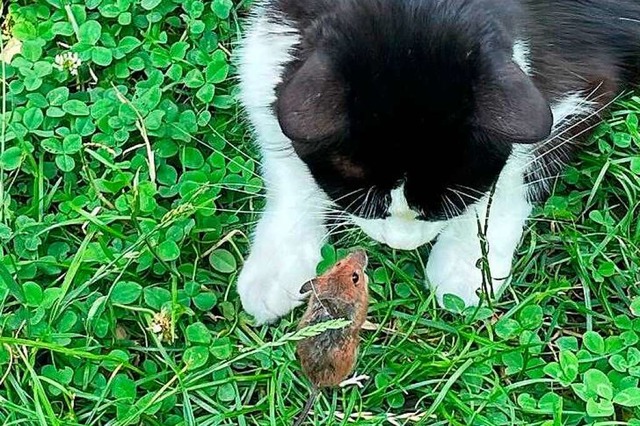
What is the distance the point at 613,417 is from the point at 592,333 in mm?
145

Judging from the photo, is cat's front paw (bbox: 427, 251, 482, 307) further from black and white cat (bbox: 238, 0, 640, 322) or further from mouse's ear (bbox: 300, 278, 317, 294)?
mouse's ear (bbox: 300, 278, 317, 294)

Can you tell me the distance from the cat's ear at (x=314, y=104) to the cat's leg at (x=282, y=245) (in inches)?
15.8

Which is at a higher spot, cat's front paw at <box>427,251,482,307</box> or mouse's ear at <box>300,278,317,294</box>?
mouse's ear at <box>300,278,317,294</box>

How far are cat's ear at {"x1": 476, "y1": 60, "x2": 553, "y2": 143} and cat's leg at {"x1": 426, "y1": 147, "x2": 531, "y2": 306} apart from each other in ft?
1.56

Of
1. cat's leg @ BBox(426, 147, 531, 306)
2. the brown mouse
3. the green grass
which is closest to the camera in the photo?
the brown mouse

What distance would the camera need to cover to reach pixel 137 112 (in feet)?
6.52

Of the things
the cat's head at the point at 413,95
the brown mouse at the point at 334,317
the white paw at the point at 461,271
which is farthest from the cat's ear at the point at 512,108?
the white paw at the point at 461,271

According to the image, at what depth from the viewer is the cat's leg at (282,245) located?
184 cm

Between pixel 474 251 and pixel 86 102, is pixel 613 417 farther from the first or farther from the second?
pixel 86 102

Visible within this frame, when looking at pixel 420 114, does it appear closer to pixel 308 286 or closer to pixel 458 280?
pixel 308 286

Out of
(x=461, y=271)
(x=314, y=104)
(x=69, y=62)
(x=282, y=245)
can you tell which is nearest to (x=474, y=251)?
(x=461, y=271)

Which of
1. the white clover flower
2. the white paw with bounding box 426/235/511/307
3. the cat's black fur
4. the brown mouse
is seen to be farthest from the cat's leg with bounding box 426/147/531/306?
the white clover flower

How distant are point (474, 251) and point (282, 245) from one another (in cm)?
35

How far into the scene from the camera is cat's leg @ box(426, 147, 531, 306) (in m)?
1.87
